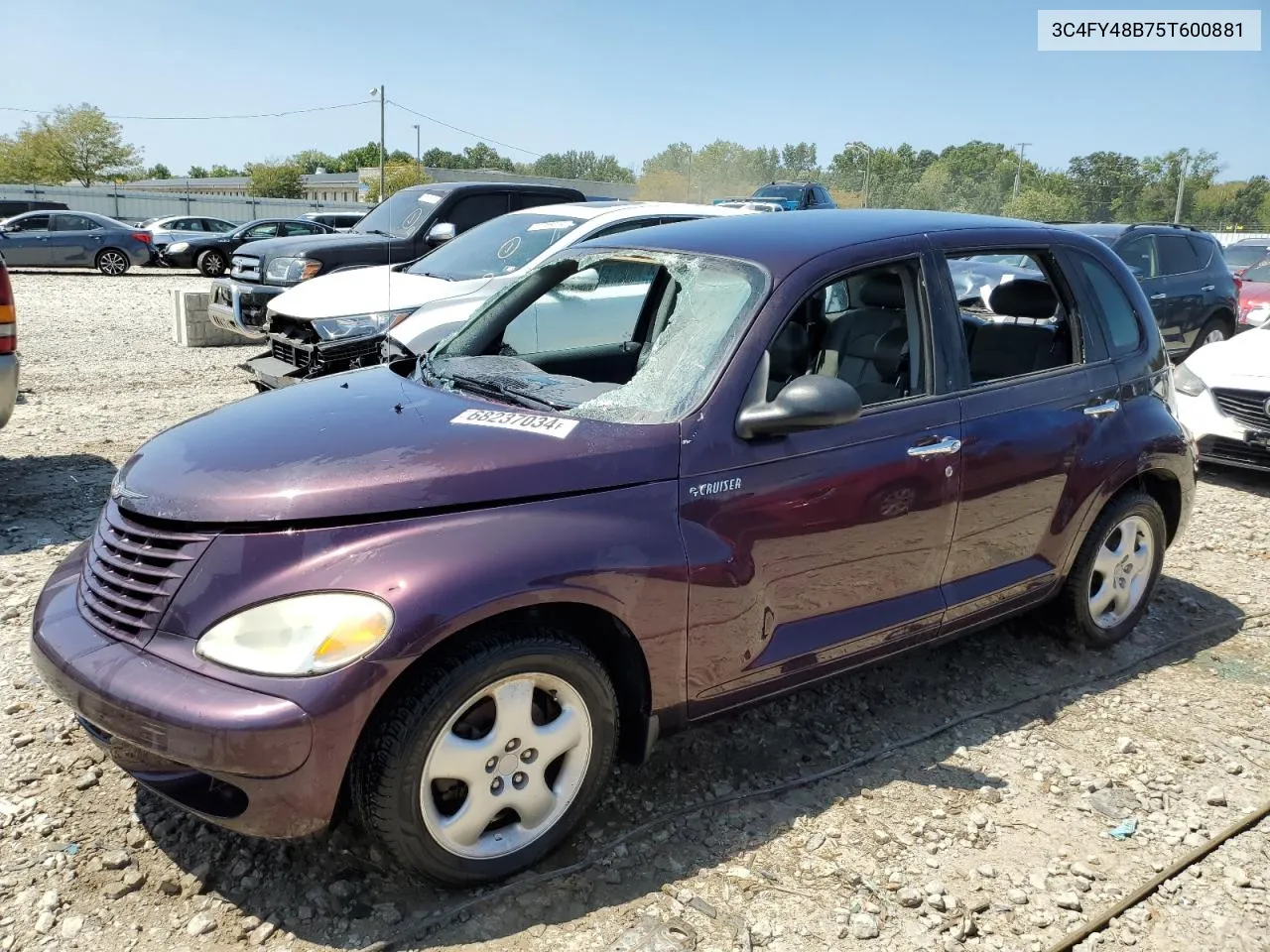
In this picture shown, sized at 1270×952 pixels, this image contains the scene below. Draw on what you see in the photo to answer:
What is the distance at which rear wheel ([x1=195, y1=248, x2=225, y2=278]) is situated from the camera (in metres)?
24.0

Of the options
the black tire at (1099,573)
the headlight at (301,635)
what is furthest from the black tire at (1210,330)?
the headlight at (301,635)

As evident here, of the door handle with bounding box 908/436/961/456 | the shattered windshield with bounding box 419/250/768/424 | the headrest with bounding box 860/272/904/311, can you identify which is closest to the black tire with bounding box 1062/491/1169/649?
the door handle with bounding box 908/436/961/456

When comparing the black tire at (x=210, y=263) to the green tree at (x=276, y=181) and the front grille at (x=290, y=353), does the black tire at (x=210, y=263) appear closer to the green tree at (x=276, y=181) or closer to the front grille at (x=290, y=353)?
the front grille at (x=290, y=353)

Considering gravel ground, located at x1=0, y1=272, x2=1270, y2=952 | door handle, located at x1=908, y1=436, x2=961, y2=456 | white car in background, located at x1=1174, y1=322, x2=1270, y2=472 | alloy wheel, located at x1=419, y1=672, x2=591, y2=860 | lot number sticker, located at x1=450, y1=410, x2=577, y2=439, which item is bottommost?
gravel ground, located at x1=0, y1=272, x2=1270, y2=952

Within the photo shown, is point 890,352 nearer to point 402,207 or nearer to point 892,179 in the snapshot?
point 402,207

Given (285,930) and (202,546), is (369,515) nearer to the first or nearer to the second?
(202,546)

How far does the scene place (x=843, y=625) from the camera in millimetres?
3271

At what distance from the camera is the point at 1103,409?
13.1ft

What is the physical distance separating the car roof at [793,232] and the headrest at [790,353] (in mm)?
259

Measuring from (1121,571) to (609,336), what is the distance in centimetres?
243

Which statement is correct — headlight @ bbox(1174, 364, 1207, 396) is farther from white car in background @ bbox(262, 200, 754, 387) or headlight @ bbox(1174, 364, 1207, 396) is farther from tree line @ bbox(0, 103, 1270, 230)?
tree line @ bbox(0, 103, 1270, 230)

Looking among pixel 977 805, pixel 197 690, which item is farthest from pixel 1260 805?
pixel 197 690

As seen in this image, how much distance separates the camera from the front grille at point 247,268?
1009 centimetres

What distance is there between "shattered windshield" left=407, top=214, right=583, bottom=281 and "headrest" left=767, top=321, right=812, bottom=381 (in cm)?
426
